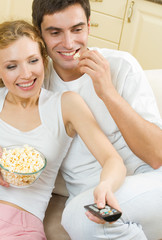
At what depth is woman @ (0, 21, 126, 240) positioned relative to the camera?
1.53 m

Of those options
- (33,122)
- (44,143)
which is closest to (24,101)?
(33,122)

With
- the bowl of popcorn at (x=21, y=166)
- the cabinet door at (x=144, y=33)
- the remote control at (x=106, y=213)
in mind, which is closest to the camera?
the remote control at (x=106, y=213)

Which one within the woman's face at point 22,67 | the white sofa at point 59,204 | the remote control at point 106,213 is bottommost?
the white sofa at point 59,204

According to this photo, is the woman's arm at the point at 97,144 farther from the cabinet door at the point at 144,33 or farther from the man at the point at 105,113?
the cabinet door at the point at 144,33

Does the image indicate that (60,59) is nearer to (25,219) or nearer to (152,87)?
(152,87)

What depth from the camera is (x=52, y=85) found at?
1883mm

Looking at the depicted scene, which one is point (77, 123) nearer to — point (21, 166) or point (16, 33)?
point (21, 166)

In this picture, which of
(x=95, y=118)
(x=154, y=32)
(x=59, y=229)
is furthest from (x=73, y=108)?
(x=154, y=32)

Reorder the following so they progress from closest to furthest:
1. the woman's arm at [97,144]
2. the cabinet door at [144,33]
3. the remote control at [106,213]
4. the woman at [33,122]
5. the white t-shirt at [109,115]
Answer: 1. the remote control at [106,213]
2. the woman's arm at [97,144]
3. the woman at [33,122]
4. the white t-shirt at [109,115]
5. the cabinet door at [144,33]

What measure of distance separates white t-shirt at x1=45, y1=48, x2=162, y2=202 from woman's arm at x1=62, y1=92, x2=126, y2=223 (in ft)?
0.37

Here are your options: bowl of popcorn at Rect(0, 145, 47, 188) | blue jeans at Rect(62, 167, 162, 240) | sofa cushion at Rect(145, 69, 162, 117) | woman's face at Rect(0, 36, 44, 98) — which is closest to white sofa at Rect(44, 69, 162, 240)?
sofa cushion at Rect(145, 69, 162, 117)

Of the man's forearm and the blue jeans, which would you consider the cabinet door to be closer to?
the man's forearm

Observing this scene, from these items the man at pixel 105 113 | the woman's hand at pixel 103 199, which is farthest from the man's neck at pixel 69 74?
the woman's hand at pixel 103 199

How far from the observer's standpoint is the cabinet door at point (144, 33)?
383 centimetres
